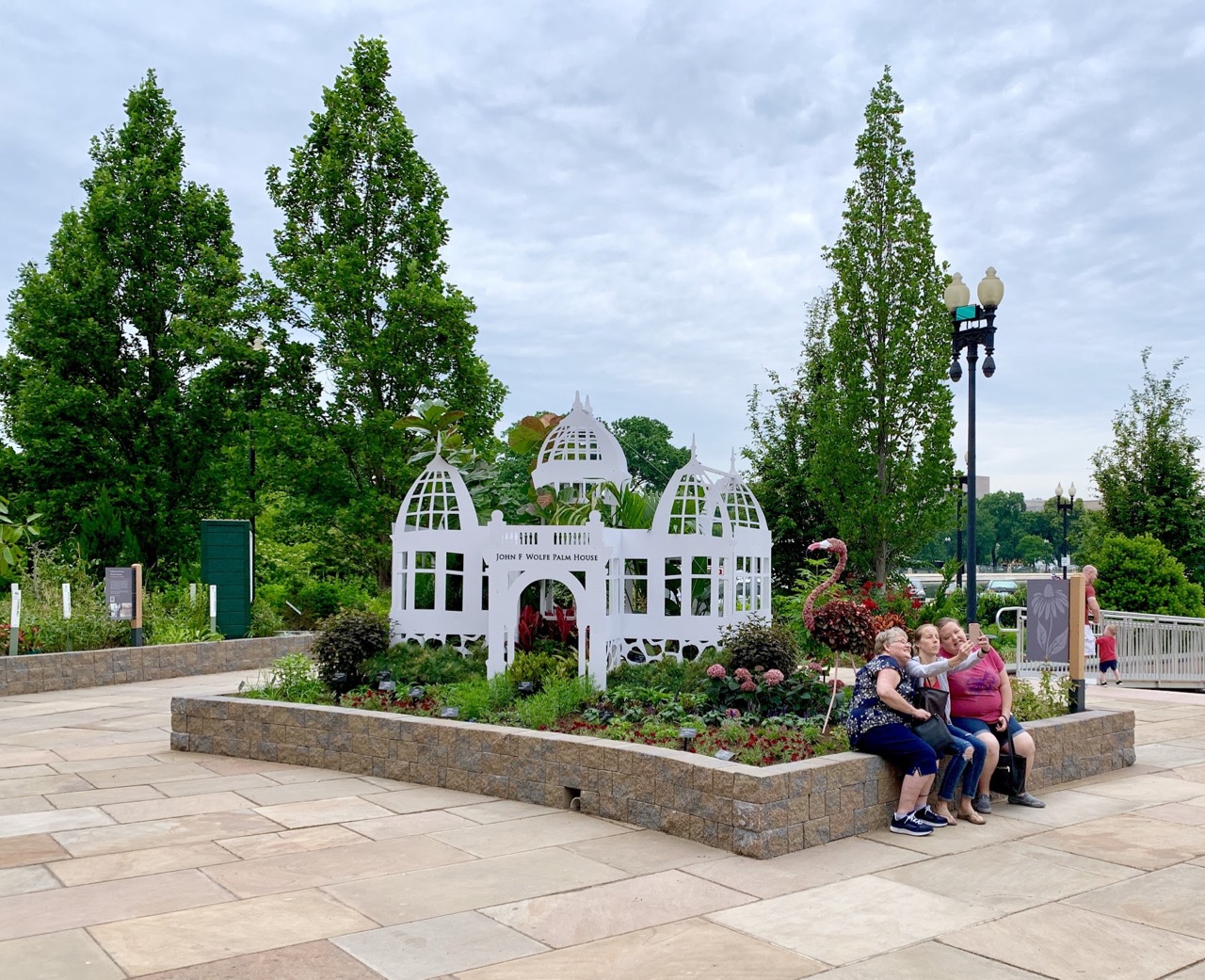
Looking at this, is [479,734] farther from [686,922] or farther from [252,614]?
[252,614]

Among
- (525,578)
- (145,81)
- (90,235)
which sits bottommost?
(525,578)

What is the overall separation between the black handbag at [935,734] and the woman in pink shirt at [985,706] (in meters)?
0.42

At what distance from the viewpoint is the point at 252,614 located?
2112cm

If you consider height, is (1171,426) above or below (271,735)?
above

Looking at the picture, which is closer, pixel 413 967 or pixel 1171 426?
pixel 413 967

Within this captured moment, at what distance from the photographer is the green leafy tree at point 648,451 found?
53.2 m

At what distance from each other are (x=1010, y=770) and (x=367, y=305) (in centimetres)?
1818

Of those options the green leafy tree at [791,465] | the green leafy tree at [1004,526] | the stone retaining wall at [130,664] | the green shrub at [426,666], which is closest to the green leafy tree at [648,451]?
the green leafy tree at [791,465]

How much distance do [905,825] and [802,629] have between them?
9.67 meters

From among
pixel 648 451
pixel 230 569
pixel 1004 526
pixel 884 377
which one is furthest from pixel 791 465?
pixel 1004 526

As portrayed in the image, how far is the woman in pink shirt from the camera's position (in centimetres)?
821

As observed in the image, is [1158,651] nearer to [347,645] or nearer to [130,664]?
[347,645]

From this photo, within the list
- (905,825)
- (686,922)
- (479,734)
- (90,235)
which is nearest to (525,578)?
(479,734)

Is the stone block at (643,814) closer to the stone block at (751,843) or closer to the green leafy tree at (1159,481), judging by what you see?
the stone block at (751,843)
